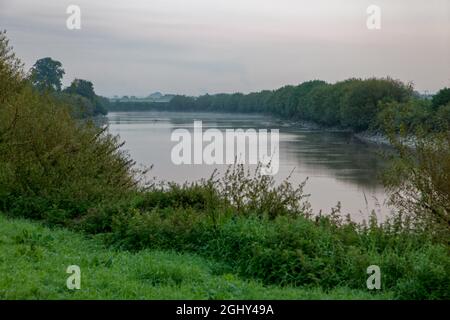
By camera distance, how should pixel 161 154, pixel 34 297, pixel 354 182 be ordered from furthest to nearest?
pixel 161 154, pixel 354 182, pixel 34 297

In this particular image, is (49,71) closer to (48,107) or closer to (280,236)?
(48,107)

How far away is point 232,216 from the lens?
10602 millimetres

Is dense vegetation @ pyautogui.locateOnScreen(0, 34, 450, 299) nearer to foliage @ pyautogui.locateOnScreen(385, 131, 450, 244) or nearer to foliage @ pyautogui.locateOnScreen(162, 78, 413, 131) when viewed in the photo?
foliage @ pyautogui.locateOnScreen(385, 131, 450, 244)

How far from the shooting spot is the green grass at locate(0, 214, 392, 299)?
6387mm

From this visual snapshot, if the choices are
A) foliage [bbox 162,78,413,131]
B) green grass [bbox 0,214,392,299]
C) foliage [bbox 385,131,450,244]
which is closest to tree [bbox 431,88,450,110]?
Result: foliage [bbox 162,78,413,131]

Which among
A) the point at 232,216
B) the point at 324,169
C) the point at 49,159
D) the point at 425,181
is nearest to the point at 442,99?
the point at 324,169

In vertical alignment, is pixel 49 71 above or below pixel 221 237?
above

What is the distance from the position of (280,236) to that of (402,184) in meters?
3.14

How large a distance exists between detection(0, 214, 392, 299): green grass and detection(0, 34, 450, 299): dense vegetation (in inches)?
3.5

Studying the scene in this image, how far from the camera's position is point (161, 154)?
137 ft

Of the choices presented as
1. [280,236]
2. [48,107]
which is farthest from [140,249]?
[48,107]

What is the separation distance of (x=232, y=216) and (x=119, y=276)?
147 inches

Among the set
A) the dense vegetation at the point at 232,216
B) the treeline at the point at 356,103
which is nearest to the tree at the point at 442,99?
the treeline at the point at 356,103

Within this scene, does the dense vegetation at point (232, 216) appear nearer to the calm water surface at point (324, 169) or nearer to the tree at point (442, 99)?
the calm water surface at point (324, 169)
